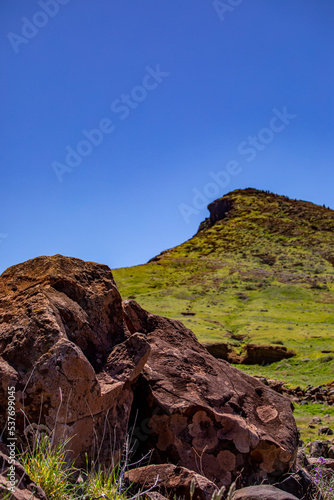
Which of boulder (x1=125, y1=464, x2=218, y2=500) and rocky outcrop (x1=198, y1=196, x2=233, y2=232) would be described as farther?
rocky outcrop (x1=198, y1=196, x2=233, y2=232)

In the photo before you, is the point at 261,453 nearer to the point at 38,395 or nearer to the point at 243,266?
the point at 38,395

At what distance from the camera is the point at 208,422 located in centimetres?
525

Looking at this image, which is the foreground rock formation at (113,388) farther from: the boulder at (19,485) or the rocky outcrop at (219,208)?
A: the rocky outcrop at (219,208)

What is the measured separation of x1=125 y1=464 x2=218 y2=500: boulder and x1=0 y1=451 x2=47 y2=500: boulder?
992mm

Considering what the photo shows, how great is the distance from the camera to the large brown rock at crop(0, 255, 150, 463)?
391cm

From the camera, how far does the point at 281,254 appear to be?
63.1 metres

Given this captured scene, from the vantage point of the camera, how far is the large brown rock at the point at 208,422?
198 inches

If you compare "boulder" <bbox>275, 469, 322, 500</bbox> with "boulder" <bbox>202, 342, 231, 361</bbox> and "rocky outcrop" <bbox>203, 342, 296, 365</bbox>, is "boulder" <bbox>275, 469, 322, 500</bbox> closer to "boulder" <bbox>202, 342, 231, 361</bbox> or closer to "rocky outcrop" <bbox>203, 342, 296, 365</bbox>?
"rocky outcrop" <bbox>203, 342, 296, 365</bbox>

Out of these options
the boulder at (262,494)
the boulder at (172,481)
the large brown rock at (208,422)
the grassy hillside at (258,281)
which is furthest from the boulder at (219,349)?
the boulder at (262,494)

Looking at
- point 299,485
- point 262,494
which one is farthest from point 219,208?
point 262,494

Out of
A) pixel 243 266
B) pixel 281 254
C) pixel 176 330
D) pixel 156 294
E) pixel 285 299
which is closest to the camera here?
pixel 176 330

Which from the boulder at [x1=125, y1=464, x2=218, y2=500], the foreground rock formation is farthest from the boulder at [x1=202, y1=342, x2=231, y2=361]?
the boulder at [x1=125, y1=464, x2=218, y2=500]

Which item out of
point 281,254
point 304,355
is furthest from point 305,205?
point 304,355

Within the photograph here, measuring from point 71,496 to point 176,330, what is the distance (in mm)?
4015
